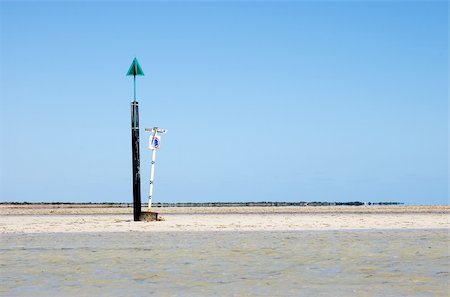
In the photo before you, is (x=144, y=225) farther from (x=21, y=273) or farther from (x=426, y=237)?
(x=21, y=273)

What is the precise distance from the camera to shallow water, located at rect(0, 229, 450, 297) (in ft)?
28.0

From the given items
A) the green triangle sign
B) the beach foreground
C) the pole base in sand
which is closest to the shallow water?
the beach foreground

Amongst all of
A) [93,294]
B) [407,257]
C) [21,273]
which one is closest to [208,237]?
[407,257]

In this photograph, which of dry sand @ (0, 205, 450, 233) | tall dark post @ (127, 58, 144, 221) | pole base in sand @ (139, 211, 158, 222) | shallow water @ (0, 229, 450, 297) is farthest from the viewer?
pole base in sand @ (139, 211, 158, 222)

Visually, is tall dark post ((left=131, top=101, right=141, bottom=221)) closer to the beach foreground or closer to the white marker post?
the white marker post

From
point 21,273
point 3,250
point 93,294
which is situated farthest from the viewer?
point 3,250

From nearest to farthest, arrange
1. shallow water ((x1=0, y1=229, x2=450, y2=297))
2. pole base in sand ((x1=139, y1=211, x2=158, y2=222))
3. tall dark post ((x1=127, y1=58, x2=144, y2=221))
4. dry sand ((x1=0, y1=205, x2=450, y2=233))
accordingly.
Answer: shallow water ((x1=0, y1=229, x2=450, y2=297)) → dry sand ((x1=0, y1=205, x2=450, y2=233)) → tall dark post ((x1=127, y1=58, x2=144, y2=221)) → pole base in sand ((x1=139, y1=211, x2=158, y2=222))

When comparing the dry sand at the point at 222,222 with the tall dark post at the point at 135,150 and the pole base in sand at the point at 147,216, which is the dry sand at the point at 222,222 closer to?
the pole base in sand at the point at 147,216

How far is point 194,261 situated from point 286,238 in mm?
5656

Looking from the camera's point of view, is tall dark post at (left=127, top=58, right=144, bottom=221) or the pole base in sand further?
the pole base in sand

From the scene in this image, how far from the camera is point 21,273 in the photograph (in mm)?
10180

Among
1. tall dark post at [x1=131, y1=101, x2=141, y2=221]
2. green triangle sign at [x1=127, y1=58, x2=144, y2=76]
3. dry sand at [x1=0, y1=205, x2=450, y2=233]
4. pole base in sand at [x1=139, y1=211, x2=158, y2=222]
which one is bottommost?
dry sand at [x1=0, y1=205, x2=450, y2=233]

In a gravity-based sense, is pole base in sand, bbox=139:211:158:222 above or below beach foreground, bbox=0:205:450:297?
above

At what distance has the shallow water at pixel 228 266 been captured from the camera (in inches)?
336
